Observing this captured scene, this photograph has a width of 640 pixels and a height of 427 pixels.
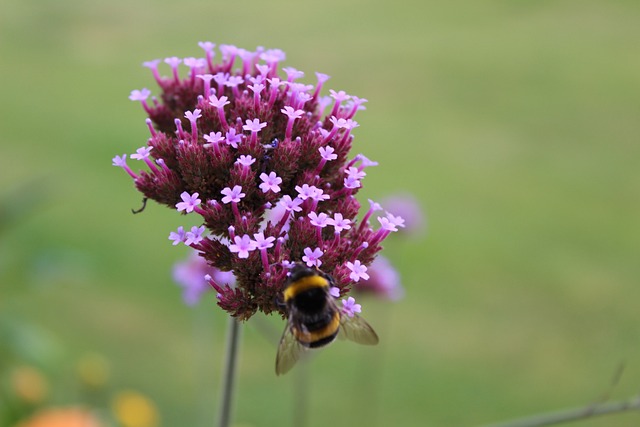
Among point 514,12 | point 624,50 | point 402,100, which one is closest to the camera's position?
point 402,100

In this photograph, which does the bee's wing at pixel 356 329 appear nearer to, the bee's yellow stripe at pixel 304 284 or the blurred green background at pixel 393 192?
the bee's yellow stripe at pixel 304 284

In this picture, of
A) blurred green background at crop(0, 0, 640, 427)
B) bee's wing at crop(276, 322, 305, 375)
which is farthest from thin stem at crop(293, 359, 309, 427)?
bee's wing at crop(276, 322, 305, 375)

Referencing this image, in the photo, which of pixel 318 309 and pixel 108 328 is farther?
pixel 108 328

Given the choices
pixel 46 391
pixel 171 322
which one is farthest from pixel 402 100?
pixel 46 391

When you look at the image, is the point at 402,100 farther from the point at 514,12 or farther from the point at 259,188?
the point at 259,188

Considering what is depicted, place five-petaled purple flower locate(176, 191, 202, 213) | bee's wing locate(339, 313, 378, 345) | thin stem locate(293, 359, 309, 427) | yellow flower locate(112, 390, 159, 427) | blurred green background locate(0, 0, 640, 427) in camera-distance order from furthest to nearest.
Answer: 1. blurred green background locate(0, 0, 640, 427)
2. yellow flower locate(112, 390, 159, 427)
3. thin stem locate(293, 359, 309, 427)
4. bee's wing locate(339, 313, 378, 345)
5. five-petaled purple flower locate(176, 191, 202, 213)

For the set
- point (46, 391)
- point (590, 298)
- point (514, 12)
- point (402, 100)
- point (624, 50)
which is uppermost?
point (514, 12)

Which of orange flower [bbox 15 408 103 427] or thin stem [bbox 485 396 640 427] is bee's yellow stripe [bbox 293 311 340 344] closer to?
thin stem [bbox 485 396 640 427]
